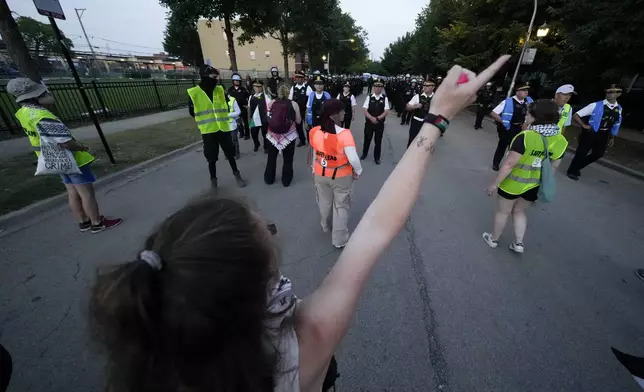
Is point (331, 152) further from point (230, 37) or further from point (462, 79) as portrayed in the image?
point (230, 37)

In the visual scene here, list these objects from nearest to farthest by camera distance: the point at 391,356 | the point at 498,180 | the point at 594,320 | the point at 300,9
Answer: the point at 391,356
the point at 594,320
the point at 498,180
the point at 300,9

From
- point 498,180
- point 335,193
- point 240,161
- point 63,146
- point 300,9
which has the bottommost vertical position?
point 240,161

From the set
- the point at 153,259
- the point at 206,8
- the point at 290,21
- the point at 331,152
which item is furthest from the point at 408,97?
the point at 290,21

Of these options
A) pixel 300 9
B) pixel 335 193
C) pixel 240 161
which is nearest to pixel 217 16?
pixel 300 9

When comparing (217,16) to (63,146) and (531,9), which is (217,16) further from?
(531,9)

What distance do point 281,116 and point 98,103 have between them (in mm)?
12498

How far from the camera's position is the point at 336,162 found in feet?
10.8

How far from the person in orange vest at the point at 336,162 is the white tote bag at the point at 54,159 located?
300cm

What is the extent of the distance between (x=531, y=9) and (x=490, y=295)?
1879cm

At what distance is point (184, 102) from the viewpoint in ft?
53.3

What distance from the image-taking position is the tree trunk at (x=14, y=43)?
5427 mm

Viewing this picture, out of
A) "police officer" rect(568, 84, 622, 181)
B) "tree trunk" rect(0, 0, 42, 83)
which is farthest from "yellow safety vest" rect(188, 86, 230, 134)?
"police officer" rect(568, 84, 622, 181)

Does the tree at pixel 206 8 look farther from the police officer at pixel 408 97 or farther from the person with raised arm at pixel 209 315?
the person with raised arm at pixel 209 315

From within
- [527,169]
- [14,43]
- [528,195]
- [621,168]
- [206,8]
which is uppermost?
[206,8]
